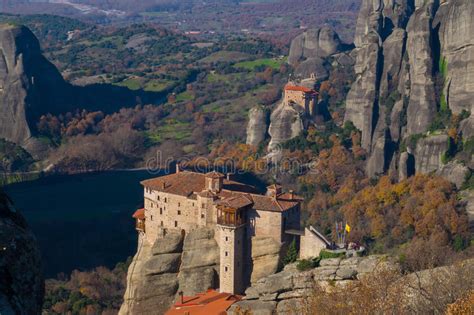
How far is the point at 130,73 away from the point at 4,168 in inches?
2567

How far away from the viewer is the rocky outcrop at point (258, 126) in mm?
116000

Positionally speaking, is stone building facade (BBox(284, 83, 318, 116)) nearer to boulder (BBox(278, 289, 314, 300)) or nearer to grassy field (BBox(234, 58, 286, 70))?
grassy field (BBox(234, 58, 286, 70))

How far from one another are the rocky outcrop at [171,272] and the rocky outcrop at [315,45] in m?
105

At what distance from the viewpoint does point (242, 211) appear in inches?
1924

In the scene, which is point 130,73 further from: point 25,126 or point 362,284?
point 362,284

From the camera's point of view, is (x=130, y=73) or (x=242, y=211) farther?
(x=130, y=73)

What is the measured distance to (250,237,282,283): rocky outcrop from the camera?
4909cm

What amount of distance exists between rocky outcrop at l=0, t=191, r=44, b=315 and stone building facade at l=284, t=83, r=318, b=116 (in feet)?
327

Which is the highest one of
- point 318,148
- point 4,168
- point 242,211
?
point 242,211

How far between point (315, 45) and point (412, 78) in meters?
62.5

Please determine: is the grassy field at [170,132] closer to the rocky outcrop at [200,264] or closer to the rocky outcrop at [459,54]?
the rocky outcrop at [459,54]

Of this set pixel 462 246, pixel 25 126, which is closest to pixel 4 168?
pixel 25 126

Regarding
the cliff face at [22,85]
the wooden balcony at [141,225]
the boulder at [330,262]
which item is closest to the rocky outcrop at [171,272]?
the wooden balcony at [141,225]

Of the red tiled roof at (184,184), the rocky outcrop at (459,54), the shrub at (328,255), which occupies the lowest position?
the shrub at (328,255)
